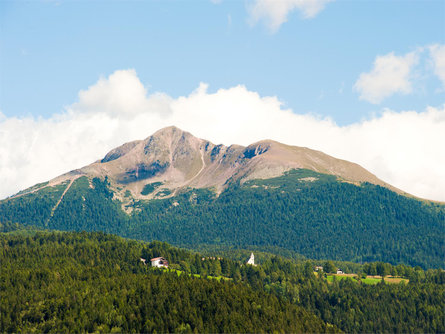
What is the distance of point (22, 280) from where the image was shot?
7397 inches

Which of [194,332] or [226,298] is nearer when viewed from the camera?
[194,332]

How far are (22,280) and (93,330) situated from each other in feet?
149

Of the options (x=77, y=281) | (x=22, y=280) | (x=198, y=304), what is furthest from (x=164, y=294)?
(x=22, y=280)

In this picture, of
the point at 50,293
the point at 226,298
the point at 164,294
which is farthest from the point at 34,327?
the point at 226,298

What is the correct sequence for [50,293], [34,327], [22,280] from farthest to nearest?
1. [22,280]
2. [50,293]
3. [34,327]

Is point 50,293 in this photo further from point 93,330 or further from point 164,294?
point 164,294

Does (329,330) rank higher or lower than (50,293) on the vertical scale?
lower

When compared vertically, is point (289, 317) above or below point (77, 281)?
below

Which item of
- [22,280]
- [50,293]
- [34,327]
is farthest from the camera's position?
[22,280]

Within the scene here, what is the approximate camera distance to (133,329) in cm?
15988

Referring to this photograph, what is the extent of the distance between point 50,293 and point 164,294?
41675 mm

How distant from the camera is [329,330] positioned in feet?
611

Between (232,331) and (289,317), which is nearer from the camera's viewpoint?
(232,331)

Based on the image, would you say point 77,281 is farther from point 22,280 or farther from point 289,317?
point 289,317
